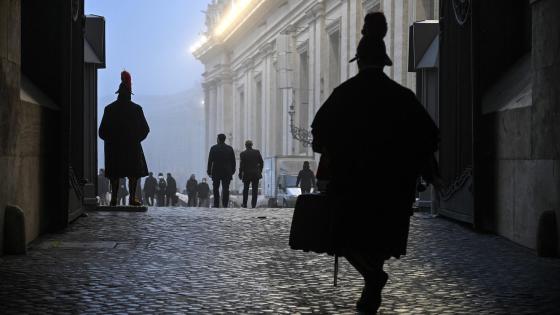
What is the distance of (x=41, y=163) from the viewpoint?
9.82 meters

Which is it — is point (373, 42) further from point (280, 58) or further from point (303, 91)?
point (303, 91)

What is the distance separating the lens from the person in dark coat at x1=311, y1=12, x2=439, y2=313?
561 cm

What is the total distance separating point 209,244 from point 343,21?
1120 inches

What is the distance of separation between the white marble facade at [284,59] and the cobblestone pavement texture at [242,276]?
19.9 meters

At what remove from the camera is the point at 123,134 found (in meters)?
13.6

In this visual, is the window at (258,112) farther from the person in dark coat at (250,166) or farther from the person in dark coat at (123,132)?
the person in dark coat at (123,132)

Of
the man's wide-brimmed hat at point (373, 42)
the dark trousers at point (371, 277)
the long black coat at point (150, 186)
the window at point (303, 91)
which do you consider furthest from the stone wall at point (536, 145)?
the window at point (303, 91)

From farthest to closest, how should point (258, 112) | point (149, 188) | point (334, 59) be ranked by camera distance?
point (258, 112), point (334, 59), point (149, 188)

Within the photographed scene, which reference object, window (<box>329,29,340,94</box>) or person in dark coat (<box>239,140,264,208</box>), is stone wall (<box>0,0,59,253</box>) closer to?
person in dark coat (<box>239,140,264,208</box>)

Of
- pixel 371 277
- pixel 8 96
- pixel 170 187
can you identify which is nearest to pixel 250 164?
pixel 8 96

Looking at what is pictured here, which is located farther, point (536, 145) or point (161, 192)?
point (161, 192)

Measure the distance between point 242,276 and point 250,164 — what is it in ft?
44.8

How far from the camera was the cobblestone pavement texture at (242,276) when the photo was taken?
5.91m

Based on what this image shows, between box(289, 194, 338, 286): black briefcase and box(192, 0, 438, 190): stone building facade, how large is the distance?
917 inches
